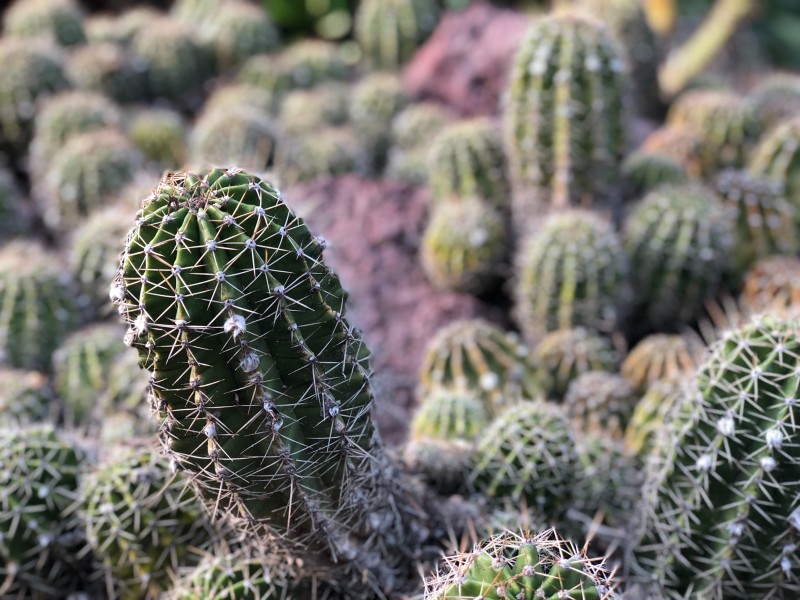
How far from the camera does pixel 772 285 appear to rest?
400cm

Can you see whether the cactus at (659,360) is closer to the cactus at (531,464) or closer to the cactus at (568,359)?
the cactus at (568,359)

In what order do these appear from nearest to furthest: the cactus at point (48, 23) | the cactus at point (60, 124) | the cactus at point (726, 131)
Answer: the cactus at point (726, 131) < the cactus at point (60, 124) < the cactus at point (48, 23)

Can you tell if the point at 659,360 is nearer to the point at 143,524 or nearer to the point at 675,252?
the point at 675,252

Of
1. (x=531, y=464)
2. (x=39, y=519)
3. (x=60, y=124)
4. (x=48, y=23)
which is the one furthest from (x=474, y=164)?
(x=48, y=23)

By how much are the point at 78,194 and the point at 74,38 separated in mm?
A: 2714

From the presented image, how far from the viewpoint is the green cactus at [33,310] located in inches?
159

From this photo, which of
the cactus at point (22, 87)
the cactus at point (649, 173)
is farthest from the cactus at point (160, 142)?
the cactus at point (649, 173)

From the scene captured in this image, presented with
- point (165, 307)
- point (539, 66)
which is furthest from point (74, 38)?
point (165, 307)

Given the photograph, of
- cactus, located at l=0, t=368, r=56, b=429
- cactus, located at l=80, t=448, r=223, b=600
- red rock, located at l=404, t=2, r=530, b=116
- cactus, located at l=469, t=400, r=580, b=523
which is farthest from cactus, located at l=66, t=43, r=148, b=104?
cactus, located at l=469, t=400, r=580, b=523

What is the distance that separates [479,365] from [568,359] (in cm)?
44

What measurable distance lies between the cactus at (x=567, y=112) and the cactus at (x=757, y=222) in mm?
682

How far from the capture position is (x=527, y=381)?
12.4ft

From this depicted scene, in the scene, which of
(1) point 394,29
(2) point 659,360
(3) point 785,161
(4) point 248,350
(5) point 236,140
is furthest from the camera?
(1) point 394,29

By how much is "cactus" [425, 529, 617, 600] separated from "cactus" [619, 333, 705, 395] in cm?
198
